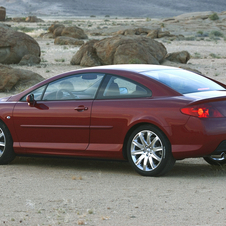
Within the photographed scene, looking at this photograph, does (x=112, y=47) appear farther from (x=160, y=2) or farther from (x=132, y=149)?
(x=160, y=2)

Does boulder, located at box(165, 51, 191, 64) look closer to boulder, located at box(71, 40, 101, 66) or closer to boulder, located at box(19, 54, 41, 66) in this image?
boulder, located at box(71, 40, 101, 66)

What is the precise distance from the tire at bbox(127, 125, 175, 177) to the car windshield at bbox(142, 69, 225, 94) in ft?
2.21

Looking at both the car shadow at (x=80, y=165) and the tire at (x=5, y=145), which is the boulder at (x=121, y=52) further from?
the tire at (x=5, y=145)

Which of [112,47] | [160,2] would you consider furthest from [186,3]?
[112,47]

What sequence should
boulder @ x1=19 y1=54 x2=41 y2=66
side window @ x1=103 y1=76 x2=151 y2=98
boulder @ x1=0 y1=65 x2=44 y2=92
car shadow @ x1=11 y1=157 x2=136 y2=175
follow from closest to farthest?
side window @ x1=103 y1=76 x2=151 y2=98 < car shadow @ x1=11 y1=157 x2=136 y2=175 < boulder @ x1=0 y1=65 x2=44 y2=92 < boulder @ x1=19 y1=54 x2=41 y2=66

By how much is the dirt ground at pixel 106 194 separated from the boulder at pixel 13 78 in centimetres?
871

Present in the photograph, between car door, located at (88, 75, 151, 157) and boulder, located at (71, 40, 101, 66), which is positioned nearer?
car door, located at (88, 75, 151, 157)

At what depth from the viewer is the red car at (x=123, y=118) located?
619 centimetres

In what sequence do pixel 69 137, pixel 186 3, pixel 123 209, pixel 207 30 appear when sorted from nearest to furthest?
pixel 123 209 < pixel 69 137 < pixel 207 30 < pixel 186 3

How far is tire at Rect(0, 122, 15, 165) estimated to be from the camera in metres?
7.47

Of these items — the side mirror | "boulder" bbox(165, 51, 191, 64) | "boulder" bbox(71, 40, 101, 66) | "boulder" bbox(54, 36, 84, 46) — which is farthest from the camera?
"boulder" bbox(54, 36, 84, 46)

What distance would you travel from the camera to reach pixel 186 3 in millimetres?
153625

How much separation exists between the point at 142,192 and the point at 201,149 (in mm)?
941

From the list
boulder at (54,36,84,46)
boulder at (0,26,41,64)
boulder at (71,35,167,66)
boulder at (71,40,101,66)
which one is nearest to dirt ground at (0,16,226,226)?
boulder at (71,35,167,66)
